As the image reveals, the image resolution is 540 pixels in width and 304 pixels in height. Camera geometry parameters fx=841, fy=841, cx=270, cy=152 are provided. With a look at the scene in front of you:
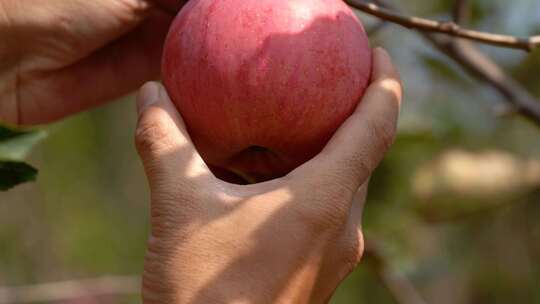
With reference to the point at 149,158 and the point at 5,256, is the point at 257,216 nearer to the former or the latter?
the point at 149,158

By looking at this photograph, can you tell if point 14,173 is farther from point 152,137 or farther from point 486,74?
point 486,74

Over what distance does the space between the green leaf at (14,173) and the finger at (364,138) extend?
1.30 feet

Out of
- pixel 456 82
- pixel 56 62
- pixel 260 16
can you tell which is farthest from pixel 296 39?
pixel 456 82

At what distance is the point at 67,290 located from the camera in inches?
73.0

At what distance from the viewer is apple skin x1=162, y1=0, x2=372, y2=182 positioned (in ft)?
3.20

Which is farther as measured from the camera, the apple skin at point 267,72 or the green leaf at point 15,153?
the green leaf at point 15,153

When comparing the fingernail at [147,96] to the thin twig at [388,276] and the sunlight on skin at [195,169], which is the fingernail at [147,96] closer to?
the sunlight on skin at [195,169]

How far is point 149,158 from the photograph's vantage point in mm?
945

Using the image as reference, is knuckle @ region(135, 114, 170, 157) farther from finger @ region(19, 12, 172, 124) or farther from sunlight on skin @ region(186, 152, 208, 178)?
finger @ region(19, 12, 172, 124)

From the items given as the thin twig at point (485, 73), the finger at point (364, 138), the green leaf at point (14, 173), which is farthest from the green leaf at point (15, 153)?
the thin twig at point (485, 73)

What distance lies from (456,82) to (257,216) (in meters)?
1.37

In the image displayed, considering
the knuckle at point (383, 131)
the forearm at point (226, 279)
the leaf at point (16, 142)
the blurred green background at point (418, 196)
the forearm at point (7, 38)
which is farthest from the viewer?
the blurred green background at point (418, 196)

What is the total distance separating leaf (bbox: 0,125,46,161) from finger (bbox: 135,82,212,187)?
0.18 m

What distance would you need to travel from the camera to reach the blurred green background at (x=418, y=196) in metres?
1.83
